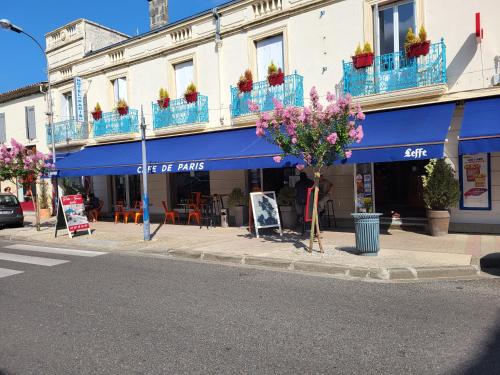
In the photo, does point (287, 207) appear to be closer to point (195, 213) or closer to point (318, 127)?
point (195, 213)

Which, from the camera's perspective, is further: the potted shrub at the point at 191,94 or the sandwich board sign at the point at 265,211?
the potted shrub at the point at 191,94

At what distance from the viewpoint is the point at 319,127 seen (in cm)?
809

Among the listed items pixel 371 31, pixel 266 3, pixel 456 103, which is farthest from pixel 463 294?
pixel 266 3

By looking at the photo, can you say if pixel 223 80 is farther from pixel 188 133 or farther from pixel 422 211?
pixel 422 211

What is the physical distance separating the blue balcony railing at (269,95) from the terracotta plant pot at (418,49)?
3.18m

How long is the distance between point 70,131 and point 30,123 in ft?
12.6

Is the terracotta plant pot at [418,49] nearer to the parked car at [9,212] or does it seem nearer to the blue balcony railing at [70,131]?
the blue balcony railing at [70,131]

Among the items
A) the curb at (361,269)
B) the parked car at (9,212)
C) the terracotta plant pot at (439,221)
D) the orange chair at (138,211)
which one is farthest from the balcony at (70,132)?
the terracotta plant pot at (439,221)

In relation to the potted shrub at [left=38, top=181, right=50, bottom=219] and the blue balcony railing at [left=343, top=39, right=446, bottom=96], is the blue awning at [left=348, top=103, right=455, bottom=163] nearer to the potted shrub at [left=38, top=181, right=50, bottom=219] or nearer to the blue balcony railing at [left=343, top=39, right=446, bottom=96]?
the blue balcony railing at [left=343, top=39, right=446, bottom=96]

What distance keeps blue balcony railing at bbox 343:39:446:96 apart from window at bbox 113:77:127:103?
9.78m

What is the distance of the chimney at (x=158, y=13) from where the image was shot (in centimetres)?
1795

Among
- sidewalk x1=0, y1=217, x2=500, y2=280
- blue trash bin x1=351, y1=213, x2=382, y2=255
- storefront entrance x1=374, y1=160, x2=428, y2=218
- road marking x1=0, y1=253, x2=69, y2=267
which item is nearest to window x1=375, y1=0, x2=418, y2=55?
storefront entrance x1=374, y1=160, x2=428, y2=218

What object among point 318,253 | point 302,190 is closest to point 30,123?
point 302,190

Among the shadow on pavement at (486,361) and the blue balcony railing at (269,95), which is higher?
the blue balcony railing at (269,95)
